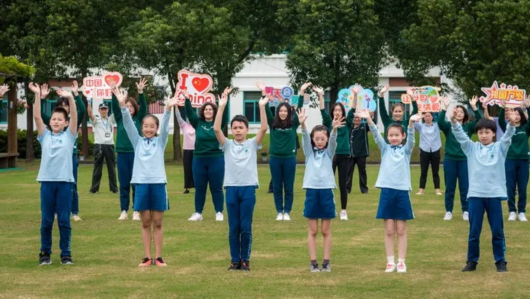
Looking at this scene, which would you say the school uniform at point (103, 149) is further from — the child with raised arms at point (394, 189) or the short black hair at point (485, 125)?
the short black hair at point (485, 125)

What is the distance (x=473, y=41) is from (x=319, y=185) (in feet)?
94.2

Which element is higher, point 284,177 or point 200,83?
point 200,83

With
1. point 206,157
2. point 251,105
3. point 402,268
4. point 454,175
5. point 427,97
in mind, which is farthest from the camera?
point 251,105

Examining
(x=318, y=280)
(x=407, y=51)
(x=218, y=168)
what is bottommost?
(x=318, y=280)

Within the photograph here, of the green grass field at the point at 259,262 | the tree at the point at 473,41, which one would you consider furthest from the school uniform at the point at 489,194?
the tree at the point at 473,41

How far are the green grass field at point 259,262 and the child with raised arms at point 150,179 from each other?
0.40 metres

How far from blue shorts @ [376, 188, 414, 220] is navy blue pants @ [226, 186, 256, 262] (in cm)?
146

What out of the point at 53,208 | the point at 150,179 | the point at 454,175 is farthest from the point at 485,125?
the point at 454,175

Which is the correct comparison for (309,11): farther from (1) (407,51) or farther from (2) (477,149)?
(2) (477,149)

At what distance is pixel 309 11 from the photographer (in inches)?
1602

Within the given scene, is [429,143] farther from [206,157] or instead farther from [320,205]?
[320,205]

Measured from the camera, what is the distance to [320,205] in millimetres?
10930

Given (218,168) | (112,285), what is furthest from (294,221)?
(112,285)

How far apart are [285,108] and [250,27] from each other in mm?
27734
